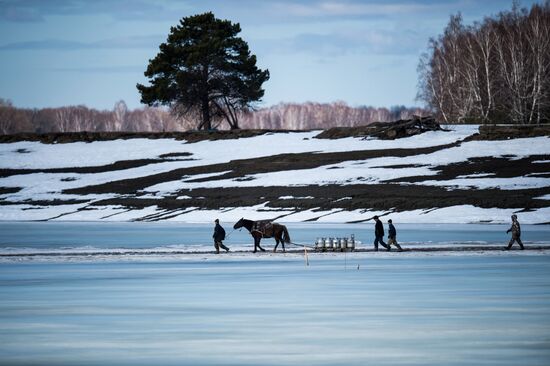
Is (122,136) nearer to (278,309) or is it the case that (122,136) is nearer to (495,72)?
(495,72)

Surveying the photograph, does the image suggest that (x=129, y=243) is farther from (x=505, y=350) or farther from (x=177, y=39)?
(x=177, y=39)

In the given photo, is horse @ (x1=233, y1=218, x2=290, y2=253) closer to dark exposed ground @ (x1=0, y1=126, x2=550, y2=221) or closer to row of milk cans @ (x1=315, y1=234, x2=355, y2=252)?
row of milk cans @ (x1=315, y1=234, x2=355, y2=252)

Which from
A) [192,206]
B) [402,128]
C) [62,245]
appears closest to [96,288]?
[62,245]

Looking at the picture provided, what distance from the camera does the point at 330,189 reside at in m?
84.7

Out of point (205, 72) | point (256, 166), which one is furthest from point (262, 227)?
point (205, 72)

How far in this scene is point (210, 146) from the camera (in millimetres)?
116688

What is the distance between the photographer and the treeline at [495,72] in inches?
4781

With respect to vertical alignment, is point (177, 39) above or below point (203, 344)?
above

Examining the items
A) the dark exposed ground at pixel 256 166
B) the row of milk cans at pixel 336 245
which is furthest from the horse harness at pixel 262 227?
the dark exposed ground at pixel 256 166

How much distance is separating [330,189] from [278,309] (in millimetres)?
57125

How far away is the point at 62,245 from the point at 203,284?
71.7 ft

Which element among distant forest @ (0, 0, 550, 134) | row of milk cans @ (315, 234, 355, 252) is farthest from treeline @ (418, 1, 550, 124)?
row of milk cans @ (315, 234, 355, 252)

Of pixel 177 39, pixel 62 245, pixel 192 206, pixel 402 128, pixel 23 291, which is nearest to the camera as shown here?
pixel 23 291

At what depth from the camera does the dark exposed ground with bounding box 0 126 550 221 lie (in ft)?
251
